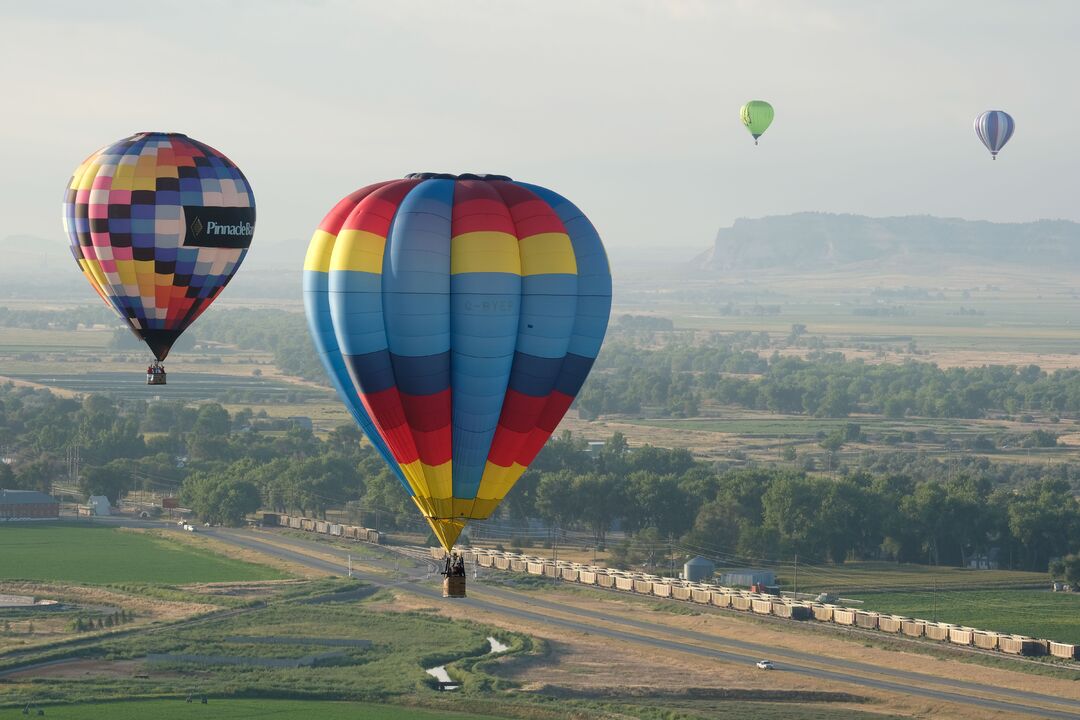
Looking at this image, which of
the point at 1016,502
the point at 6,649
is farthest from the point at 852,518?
the point at 6,649

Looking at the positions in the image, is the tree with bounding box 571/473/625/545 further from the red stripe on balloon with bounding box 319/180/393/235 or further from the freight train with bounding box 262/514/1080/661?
the red stripe on balloon with bounding box 319/180/393/235

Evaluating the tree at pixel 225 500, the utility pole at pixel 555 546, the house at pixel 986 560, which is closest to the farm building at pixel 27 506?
the tree at pixel 225 500

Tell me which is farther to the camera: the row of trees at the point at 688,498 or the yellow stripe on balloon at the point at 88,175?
the row of trees at the point at 688,498

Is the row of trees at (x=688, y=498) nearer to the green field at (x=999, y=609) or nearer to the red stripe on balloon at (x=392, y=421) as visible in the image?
the green field at (x=999, y=609)

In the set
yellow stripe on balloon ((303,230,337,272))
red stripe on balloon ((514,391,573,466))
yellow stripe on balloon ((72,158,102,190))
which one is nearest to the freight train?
yellow stripe on balloon ((72,158,102,190))

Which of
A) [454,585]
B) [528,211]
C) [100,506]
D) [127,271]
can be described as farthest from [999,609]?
[100,506]

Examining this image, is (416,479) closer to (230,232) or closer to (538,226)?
(538,226)
